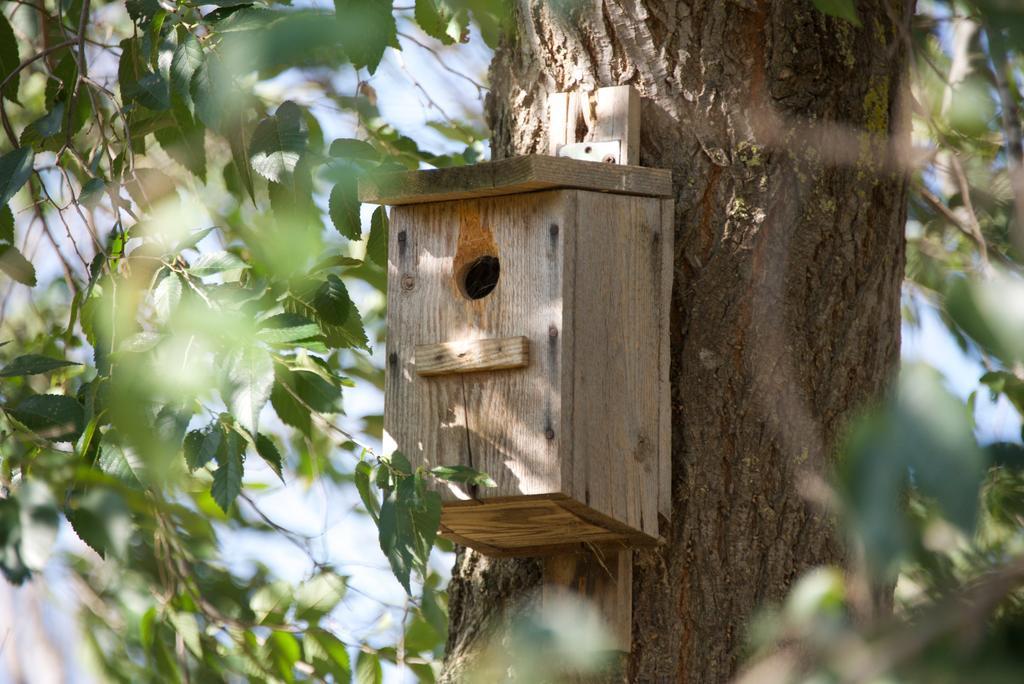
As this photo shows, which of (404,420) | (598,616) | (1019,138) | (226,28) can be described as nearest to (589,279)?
(404,420)

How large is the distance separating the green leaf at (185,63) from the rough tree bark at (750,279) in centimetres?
63

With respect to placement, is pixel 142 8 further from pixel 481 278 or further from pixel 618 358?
pixel 618 358

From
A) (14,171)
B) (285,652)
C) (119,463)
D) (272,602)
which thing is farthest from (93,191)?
(272,602)

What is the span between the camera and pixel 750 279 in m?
2.38

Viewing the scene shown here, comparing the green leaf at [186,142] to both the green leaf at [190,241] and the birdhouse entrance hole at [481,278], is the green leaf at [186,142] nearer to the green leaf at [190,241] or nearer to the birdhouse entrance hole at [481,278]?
the green leaf at [190,241]

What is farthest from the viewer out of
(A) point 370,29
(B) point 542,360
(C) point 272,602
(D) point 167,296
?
(C) point 272,602

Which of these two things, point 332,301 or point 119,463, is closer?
point 119,463

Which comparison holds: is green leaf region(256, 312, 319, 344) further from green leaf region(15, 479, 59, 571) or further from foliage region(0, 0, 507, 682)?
green leaf region(15, 479, 59, 571)

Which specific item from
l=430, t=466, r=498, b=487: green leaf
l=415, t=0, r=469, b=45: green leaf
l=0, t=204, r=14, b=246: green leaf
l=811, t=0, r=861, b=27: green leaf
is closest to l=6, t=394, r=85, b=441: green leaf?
l=0, t=204, r=14, b=246: green leaf

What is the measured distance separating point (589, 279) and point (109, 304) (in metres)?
0.80

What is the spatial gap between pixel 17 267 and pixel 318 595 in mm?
1283

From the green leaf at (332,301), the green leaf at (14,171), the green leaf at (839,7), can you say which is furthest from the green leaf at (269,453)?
the green leaf at (839,7)

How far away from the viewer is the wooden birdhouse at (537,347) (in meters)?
2.23

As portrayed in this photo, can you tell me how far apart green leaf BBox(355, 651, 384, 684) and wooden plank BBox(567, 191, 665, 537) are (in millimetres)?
1187
